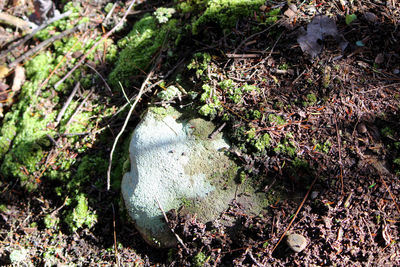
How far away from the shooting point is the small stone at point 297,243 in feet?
7.91

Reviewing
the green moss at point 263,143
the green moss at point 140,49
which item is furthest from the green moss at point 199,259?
the green moss at point 140,49

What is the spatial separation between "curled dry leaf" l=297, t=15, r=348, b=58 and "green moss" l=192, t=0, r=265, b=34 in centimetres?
62

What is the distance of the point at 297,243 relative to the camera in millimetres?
2412

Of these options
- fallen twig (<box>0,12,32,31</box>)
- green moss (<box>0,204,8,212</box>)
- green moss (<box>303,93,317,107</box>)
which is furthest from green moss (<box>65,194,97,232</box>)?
fallen twig (<box>0,12,32,31</box>)

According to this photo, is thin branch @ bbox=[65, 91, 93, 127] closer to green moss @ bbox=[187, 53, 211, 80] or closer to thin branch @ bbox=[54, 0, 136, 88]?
thin branch @ bbox=[54, 0, 136, 88]

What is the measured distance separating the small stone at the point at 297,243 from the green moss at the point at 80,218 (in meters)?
1.93

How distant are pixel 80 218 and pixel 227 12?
2674mm

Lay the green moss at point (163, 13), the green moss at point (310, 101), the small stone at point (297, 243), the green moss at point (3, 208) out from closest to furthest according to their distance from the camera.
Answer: the small stone at point (297, 243) < the green moss at point (310, 101) < the green moss at point (3, 208) < the green moss at point (163, 13)

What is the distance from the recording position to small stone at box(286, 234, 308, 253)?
2412 millimetres

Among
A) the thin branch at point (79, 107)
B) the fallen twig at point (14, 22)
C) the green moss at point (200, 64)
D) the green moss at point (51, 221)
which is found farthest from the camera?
the fallen twig at point (14, 22)

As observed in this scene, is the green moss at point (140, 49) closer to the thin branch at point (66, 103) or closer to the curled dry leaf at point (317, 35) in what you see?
the thin branch at point (66, 103)

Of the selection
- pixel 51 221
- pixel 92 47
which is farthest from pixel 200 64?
pixel 51 221

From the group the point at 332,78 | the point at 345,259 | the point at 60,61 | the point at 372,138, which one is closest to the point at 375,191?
the point at 372,138

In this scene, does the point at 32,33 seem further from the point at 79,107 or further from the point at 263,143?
the point at 263,143
